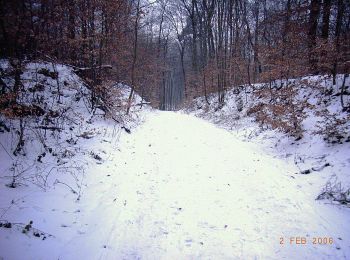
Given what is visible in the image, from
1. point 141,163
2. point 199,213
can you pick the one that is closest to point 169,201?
point 199,213

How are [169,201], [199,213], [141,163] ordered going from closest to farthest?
1. [199,213]
2. [169,201]
3. [141,163]

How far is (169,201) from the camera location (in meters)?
5.98

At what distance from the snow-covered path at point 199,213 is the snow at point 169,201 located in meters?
0.02

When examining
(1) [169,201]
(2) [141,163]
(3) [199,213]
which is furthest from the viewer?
(2) [141,163]

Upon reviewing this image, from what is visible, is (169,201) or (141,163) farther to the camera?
(141,163)

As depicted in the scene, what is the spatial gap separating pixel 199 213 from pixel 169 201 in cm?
80

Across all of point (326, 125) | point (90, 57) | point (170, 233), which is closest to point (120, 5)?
point (90, 57)

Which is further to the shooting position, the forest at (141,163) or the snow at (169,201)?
the forest at (141,163)

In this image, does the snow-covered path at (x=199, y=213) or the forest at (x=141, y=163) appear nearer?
the snow-covered path at (x=199, y=213)

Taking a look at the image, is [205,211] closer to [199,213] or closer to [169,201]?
[199,213]

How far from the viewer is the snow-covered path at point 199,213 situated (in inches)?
172

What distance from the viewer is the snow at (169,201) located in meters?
4.36

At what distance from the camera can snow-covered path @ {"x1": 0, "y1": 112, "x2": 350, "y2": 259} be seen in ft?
14.3

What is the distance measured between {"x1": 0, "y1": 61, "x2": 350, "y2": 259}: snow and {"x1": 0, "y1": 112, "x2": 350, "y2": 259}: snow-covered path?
0.02 m
